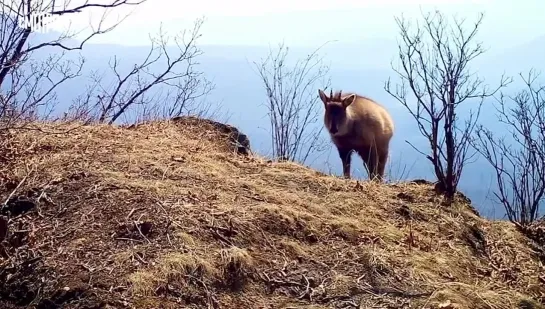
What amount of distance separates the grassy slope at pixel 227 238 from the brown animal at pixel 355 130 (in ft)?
7.21

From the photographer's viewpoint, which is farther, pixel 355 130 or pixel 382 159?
pixel 382 159

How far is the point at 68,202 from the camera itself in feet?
15.0

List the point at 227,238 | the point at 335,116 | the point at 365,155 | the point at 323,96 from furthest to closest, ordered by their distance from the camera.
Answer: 1. the point at 323,96
2. the point at 365,155
3. the point at 335,116
4. the point at 227,238

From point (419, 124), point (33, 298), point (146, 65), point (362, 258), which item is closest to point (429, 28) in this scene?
point (419, 124)

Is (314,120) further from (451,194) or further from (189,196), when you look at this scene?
(189,196)

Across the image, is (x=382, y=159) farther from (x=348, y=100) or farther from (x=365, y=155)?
(x=348, y=100)

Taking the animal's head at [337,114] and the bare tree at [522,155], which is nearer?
the animal's head at [337,114]

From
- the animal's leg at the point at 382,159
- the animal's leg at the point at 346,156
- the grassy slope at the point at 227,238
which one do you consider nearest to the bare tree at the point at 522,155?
the animal's leg at the point at 382,159

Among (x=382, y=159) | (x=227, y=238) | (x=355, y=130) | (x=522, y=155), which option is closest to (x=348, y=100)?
(x=355, y=130)

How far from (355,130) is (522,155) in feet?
9.42

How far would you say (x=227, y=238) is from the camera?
426 centimetres

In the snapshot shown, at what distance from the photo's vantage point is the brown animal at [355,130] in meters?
8.35

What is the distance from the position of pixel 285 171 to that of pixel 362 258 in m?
1.77

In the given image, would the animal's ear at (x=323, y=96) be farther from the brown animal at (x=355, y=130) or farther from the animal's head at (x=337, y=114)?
the animal's head at (x=337, y=114)
